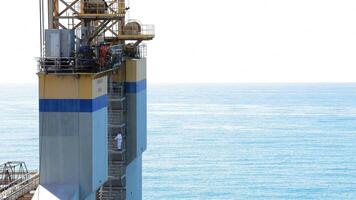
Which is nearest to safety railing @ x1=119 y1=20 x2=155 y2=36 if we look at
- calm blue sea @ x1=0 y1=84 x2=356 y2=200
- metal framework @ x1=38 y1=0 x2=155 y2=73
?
metal framework @ x1=38 y1=0 x2=155 y2=73

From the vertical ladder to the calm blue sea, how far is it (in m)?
36.3

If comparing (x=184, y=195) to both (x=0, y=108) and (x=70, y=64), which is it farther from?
(x=0, y=108)

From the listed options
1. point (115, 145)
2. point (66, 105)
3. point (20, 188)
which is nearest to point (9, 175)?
point (20, 188)

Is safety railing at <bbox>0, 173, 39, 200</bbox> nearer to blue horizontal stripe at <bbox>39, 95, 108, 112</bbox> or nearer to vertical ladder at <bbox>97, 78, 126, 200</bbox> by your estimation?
blue horizontal stripe at <bbox>39, 95, 108, 112</bbox>

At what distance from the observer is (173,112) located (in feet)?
440

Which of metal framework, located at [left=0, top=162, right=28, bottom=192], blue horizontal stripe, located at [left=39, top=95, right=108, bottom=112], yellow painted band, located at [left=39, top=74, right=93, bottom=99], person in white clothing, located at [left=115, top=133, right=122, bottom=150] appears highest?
yellow painted band, located at [left=39, top=74, right=93, bottom=99]

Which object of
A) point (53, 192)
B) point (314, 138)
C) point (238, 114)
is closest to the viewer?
point (53, 192)

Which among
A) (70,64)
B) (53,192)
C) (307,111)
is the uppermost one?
(70,64)

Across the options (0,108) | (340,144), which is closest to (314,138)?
(340,144)

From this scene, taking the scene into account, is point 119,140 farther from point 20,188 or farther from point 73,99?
point 73,99

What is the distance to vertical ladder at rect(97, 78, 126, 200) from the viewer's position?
87.2 ft

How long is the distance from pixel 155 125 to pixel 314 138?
24556mm

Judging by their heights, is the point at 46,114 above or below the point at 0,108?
above

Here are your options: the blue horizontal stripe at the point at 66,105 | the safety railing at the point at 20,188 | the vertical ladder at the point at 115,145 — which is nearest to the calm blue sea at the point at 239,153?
the vertical ladder at the point at 115,145
